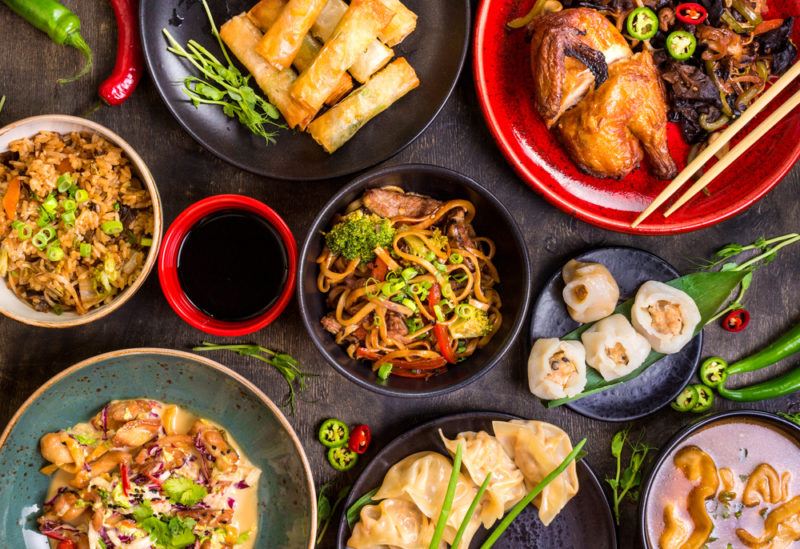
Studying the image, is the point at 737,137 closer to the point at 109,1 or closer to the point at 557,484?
the point at 557,484

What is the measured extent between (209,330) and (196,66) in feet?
4.01

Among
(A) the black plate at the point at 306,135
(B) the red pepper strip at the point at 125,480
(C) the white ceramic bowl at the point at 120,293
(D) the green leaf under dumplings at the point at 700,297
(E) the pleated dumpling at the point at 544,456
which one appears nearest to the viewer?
(C) the white ceramic bowl at the point at 120,293

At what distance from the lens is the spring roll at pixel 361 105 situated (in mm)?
3064

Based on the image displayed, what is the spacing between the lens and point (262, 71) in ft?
10.1

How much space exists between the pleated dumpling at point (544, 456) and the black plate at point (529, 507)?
0.28ft

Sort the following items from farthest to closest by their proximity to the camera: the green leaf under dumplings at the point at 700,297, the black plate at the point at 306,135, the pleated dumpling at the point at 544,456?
the green leaf under dumplings at the point at 700,297
the pleated dumpling at the point at 544,456
the black plate at the point at 306,135

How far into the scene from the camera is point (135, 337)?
3.28 m

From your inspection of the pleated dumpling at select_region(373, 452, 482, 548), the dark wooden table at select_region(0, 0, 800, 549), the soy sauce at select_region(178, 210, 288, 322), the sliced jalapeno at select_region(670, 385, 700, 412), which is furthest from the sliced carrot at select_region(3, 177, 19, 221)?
the sliced jalapeno at select_region(670, 385, 700, 412)

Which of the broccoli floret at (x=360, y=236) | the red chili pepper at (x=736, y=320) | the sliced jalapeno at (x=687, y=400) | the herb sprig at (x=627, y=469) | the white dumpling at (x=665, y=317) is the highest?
the broccoli floret at (x=360, y=236)

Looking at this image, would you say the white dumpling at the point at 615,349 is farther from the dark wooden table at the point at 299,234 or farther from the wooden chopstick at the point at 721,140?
the wooden chopstick at the point at 721,140

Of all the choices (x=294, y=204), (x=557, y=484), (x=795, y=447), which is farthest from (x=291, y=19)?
(x=795, y=447)

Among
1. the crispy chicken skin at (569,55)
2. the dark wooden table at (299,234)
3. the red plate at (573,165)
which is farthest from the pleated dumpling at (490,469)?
the crispy chicken skin at (569,55)

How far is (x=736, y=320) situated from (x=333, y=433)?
2.11 meters

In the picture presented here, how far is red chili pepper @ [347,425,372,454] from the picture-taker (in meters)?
3.27
